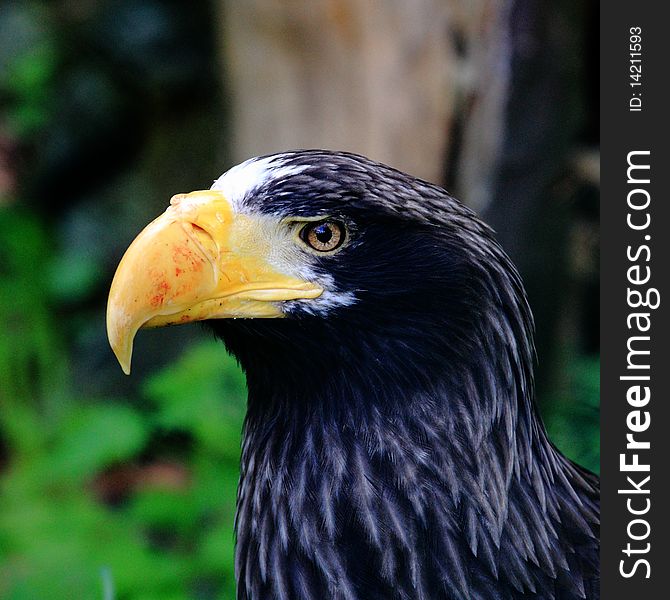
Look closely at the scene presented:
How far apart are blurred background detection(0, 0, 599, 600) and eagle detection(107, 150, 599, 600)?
1.14 m

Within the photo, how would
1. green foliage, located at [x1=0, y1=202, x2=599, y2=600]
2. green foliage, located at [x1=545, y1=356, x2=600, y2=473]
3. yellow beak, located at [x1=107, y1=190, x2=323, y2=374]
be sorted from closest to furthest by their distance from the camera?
yellow beak, located at [x1=107, y1=190, x2=323, y2=374], green foliage, located at [x1=545, y1=356, x2=600, y2=473], green foliage, located at [x1=0, y1=202, x2=599, y2=600]

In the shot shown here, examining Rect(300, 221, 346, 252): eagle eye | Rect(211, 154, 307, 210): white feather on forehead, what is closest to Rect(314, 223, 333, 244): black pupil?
Rect(300, 221, 346, 252): eagle eye

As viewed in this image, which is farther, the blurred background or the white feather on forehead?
the blurred background

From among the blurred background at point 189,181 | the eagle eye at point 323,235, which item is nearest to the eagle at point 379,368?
the eagle eye at point 323,235

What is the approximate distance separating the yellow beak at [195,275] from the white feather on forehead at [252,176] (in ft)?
0.07

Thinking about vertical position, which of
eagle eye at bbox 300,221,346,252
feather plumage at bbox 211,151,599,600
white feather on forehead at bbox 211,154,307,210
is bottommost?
feather plumage at bbox 211,151,599,600

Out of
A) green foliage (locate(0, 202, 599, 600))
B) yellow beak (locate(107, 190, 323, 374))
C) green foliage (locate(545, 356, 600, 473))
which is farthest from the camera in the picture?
green foliage (locate(0, 202, 599, 600))

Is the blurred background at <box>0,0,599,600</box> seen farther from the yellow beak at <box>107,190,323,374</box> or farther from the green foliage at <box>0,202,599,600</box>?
the yellow beak at <box>107,190,323,374</box>

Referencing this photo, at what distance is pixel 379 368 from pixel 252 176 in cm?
43

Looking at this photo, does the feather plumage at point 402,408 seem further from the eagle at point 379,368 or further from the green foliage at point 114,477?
the green foliage at point 114,477

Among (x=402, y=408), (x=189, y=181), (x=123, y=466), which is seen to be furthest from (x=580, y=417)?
(x=189, y=181)

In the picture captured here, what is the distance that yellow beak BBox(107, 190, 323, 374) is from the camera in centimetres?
189

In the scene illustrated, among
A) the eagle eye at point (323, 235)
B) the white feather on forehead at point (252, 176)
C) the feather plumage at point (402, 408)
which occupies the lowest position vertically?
the feather plumage at point (402, 408)

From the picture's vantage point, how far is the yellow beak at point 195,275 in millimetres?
1890
